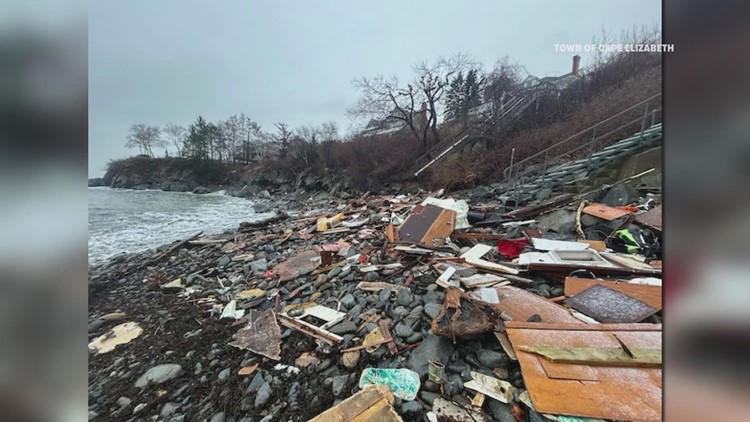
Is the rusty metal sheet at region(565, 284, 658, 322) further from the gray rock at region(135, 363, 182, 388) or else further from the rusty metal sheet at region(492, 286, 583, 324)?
the gray rock at region(135, 363, 182, 388)

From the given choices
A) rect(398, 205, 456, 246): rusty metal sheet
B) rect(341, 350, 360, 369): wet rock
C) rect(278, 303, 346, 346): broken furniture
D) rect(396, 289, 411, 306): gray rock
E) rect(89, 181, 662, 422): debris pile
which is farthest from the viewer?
rect(398, 205, 456, 246): rusty metal sheet

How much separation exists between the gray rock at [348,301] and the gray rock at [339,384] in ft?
3.20

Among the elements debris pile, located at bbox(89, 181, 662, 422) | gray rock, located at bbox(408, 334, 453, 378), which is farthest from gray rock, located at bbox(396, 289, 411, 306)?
gray rock, located at bbox(408, 334, 453, 378)

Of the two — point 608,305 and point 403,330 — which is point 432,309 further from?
point 608,305

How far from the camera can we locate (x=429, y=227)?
14.1ft

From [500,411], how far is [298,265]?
140 inches

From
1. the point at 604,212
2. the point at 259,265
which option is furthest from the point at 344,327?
the point at 604,212

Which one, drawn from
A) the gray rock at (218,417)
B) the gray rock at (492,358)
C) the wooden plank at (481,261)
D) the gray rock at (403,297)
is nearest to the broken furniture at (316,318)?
the gray rock at (403,297)

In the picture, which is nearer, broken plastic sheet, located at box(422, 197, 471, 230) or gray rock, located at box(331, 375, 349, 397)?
gray rock, located at box(331, 375, 349, 397)

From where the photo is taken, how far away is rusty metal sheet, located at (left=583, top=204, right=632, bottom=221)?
386 cm

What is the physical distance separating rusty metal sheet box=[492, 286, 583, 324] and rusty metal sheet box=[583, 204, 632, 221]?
9.20 ft
